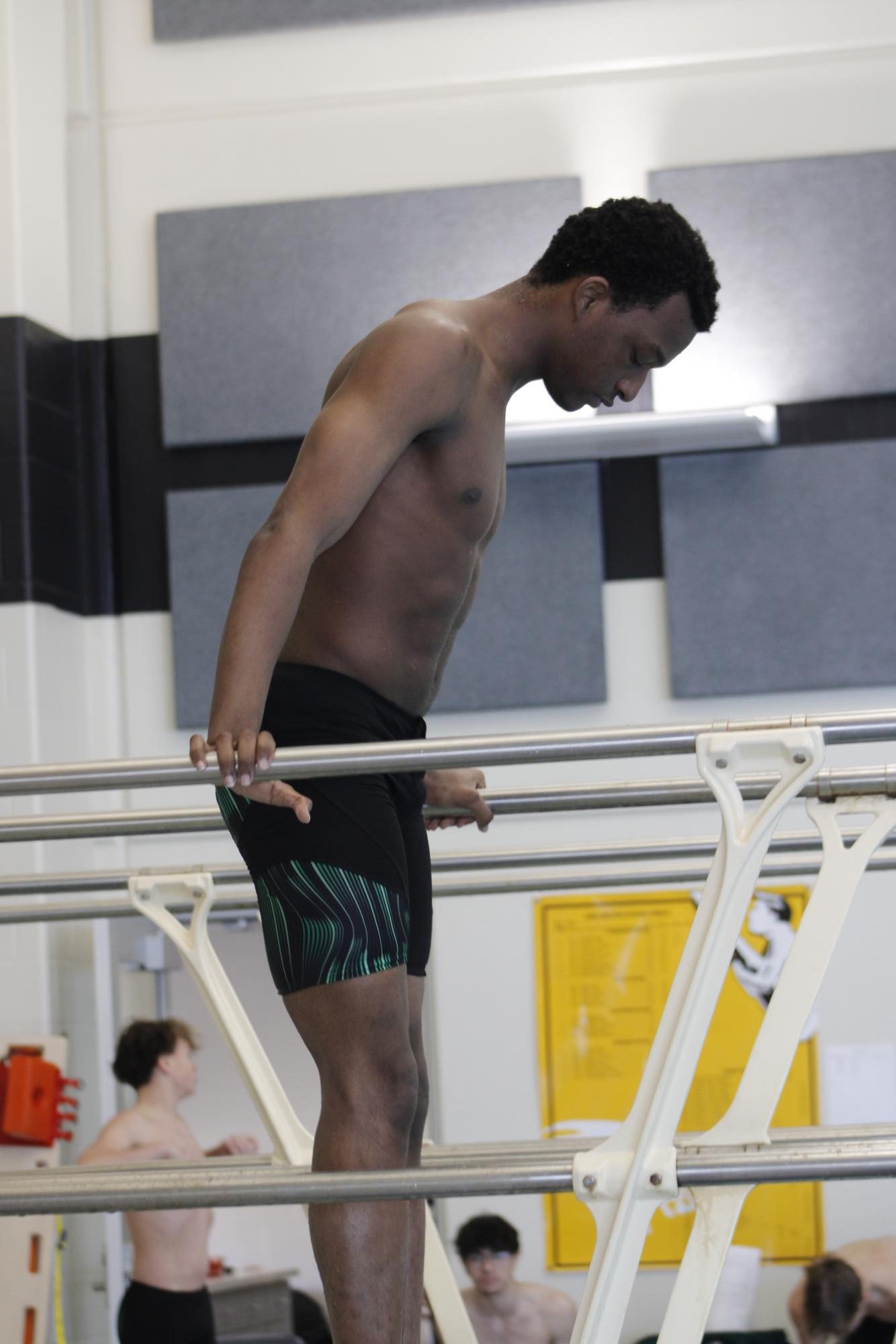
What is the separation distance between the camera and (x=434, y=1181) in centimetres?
131

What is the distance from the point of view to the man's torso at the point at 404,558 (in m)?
1.55

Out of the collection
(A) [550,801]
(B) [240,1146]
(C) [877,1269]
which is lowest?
(C) [877,1269]

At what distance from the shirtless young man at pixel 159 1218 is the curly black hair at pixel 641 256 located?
9.65 ft

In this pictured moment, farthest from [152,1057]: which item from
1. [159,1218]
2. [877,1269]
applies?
[877,1269]

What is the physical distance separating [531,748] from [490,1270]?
3.16m

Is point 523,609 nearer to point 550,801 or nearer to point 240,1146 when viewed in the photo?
point 240,1146

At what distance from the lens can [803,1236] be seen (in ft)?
14.1

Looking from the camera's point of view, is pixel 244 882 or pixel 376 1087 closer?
pixel 376 1087

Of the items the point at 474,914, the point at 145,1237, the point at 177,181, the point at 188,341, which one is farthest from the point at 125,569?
the point at 145,1237

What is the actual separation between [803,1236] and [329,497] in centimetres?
350

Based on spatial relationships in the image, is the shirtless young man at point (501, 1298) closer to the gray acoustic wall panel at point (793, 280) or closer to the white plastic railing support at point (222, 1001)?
the white plastic railing support at point (222, 1001)

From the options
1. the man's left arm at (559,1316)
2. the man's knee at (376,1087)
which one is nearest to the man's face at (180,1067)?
the man's left arm at (559,1316)

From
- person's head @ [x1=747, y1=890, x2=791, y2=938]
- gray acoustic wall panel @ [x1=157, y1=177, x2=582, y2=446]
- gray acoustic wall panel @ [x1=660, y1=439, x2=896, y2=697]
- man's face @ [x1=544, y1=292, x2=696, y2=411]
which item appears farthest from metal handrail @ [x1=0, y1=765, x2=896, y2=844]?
gray acoustic wall panel @ [x1=157, y1=177, x2=582, y2=446]

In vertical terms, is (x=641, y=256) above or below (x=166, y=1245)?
above
